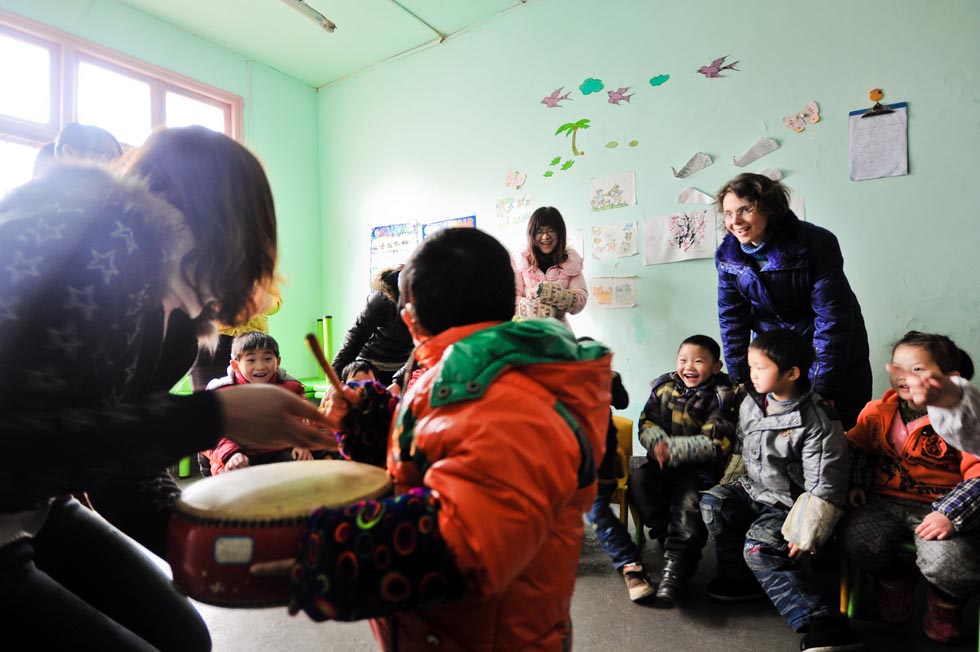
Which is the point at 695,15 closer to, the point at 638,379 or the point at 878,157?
the point at 878,157

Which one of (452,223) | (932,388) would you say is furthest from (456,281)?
(452,223)

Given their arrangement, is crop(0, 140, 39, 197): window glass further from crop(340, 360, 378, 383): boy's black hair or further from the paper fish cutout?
the paper fish cutout

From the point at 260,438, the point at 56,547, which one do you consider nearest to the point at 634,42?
the point at 260,438

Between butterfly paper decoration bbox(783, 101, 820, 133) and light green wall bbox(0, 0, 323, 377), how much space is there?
3.21 meters

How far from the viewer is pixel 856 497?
1.87m

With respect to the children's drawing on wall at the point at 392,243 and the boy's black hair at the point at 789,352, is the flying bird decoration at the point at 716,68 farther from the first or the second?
the children's drawing on wall at the point at 392,243

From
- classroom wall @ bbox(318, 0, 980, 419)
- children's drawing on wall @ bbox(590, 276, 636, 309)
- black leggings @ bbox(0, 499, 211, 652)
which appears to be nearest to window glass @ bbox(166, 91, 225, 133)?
classroom wall @ bbox(318, 0, 980, 419)

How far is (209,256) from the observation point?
100cm

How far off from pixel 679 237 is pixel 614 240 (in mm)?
402

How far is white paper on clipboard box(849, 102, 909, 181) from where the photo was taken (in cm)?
253

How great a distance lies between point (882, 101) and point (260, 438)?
303cm

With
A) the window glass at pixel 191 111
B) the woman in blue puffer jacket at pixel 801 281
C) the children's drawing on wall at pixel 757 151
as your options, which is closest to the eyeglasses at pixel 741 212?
the woman in blue puffer jacket at pixel 801 281

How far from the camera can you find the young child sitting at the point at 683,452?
2062 millimetres

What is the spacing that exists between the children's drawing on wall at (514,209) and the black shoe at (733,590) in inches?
98.5
